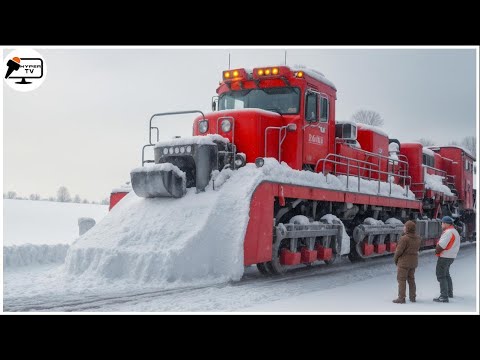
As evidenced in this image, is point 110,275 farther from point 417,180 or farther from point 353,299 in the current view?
point 417,180

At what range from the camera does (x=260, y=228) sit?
8.37 metres

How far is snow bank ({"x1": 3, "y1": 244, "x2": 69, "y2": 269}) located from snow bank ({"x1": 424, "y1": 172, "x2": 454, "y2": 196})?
10807 millimetres

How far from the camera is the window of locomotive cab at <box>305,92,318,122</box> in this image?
33.2ft

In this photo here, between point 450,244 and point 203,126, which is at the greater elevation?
point 203,126

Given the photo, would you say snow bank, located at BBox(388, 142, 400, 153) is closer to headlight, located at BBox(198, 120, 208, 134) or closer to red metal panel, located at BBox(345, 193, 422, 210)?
red metal panel, located at BBox(345, 193, 422, 210)

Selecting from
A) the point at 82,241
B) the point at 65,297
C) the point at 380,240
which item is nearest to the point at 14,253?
the point at 82,241

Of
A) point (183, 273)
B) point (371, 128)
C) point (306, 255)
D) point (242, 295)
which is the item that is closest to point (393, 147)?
point (371, 128)

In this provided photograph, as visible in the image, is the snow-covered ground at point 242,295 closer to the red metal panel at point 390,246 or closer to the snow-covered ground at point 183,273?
the snow-covered ground at point 183,273

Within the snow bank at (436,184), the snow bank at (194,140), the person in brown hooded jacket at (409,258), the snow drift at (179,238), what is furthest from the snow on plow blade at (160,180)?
the snow bank at (436,184)

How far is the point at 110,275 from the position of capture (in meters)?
7.81

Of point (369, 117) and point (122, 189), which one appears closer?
point (122, 189)

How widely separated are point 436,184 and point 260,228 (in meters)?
10.4

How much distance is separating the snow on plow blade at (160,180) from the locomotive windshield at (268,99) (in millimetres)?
2336

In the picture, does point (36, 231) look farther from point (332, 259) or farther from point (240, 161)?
point (332, 259)
